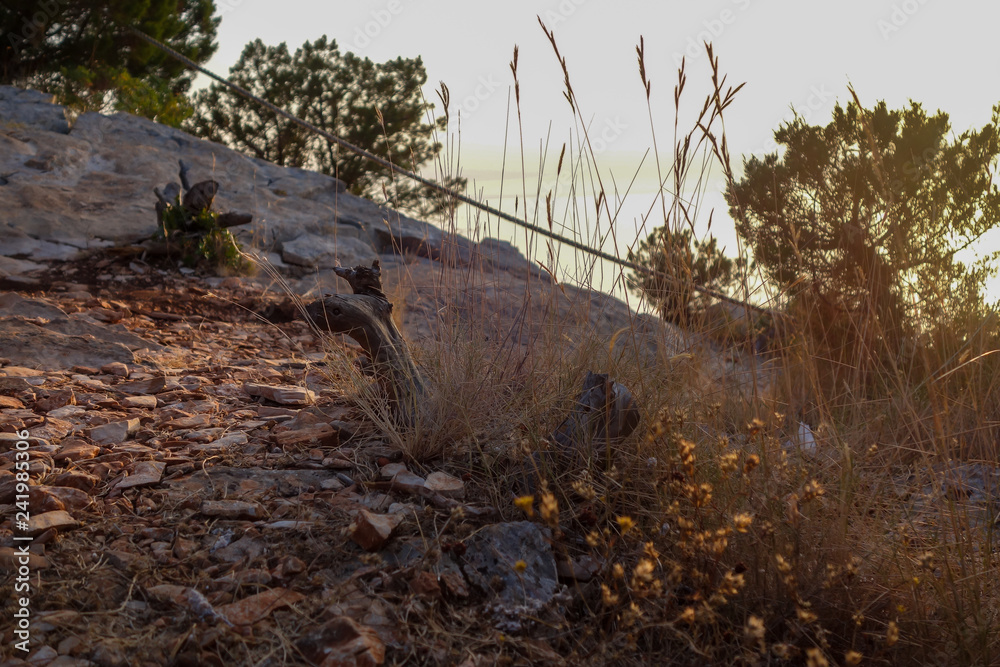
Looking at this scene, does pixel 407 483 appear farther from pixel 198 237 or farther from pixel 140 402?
pixel 198 237

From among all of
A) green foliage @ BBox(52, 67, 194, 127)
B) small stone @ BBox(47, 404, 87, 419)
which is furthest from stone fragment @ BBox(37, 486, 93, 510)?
green foliage @ BBox(52, 67, 194, 127)

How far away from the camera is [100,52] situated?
12.3 meters

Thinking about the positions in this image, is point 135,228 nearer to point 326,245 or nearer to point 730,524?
point 326,245

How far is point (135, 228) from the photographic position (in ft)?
16.5

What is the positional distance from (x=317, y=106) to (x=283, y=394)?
11.9 metres

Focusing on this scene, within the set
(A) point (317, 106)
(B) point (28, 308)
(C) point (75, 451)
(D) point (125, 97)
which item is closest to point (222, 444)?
(C) point (75, 451)

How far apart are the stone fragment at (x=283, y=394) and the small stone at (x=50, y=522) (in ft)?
2.93

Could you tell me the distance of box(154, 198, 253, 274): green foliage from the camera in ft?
15.2

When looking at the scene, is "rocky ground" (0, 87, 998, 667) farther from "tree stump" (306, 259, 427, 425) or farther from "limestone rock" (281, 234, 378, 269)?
"limestone rock" (281, 234, 378, 269)

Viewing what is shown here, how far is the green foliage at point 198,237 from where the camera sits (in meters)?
4.64

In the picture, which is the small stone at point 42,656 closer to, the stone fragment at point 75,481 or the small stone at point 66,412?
the stone fragment at point 75,481

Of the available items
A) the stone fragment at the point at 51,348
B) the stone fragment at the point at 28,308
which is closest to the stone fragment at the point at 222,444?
the stone fragment at the point at 51,348

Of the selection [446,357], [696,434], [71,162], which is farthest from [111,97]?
[696,434]

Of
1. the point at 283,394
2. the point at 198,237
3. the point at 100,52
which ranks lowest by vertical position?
the point at 283,394
